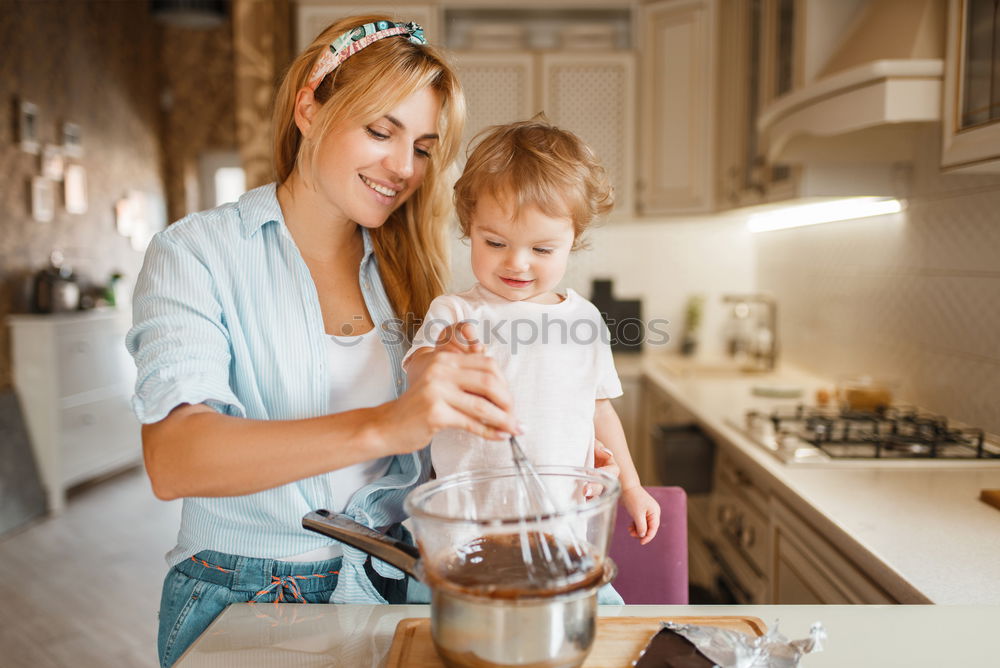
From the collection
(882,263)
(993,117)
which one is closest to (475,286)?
(993,117)

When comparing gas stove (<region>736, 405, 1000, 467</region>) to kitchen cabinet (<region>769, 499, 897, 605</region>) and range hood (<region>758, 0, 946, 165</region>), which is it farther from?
range hood (<region>758, 0, 946, 165</region>)

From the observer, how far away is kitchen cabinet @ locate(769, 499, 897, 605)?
1257 mm

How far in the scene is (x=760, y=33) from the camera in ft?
9.07

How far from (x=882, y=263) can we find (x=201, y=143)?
521 cm

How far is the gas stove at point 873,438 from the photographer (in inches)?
66.0

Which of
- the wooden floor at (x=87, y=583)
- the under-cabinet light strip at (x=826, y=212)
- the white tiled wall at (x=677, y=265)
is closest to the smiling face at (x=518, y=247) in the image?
the under-cabinet light strip at (x=826, y=212)

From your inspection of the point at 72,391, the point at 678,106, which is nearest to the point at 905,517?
the point at 678,106

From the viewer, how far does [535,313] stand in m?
1.14

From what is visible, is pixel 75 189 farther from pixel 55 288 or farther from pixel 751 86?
pixel 751 86

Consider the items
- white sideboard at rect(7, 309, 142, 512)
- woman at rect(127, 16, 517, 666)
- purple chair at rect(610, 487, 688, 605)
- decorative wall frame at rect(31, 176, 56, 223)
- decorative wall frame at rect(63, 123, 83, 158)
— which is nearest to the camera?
woman at rect(127, 16, 517, 666)

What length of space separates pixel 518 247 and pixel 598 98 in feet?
8.79

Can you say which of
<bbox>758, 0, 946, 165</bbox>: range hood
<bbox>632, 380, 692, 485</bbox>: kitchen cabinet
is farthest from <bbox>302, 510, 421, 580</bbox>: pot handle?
<bbox>632, 380, 692, 485</bbox>: kitchen cabinet

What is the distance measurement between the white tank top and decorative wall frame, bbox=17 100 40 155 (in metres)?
4.16

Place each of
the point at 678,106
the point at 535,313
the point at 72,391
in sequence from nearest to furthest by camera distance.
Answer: the point at 535,313
the point at 678,106
the point at 72,391
